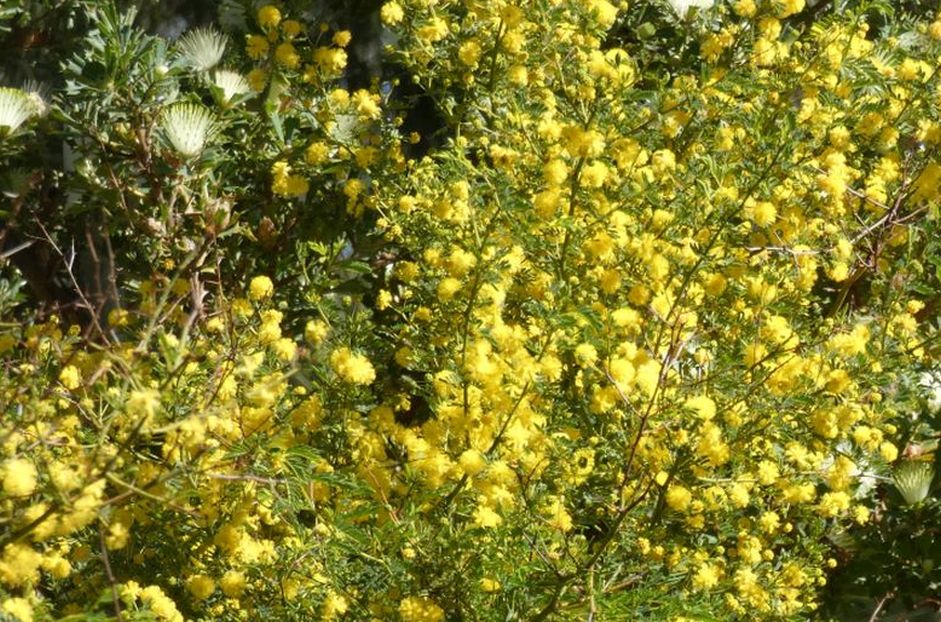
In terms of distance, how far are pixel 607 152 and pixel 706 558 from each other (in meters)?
0.81

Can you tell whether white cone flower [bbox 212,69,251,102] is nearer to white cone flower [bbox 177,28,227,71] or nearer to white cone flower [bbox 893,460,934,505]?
white cone flower [bbox 177,28,227,71]

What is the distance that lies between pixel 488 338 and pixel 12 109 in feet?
4.89

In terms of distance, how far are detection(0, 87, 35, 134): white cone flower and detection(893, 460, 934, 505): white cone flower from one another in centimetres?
233

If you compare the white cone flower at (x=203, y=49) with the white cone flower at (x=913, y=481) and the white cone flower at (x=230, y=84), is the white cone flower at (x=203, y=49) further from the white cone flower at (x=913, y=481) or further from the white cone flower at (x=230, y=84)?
the white cone flower at (x=913, y=481)

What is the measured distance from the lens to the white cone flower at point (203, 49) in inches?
130

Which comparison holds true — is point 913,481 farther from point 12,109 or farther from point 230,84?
point 12,109

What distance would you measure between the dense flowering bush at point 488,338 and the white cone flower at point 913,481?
200 mm

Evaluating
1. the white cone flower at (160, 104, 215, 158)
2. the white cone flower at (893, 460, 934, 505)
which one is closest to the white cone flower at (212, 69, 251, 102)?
the white cone flower at (160, 104, 215, 158)

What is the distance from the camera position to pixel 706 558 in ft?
8.23

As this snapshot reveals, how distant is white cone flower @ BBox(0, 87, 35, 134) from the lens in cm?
306

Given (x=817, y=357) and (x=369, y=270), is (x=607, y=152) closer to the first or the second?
(x=817, y=357)

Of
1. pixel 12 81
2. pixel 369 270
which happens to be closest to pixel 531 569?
pixel 369 270

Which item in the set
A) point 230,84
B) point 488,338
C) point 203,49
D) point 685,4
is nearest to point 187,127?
point 230,84

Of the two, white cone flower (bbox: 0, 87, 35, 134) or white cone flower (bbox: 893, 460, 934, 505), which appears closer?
white cone flower (bbox: 0, 87, 35, 134)
